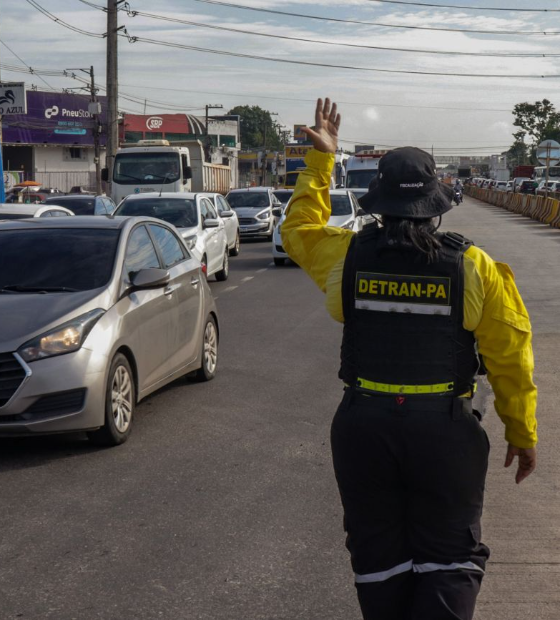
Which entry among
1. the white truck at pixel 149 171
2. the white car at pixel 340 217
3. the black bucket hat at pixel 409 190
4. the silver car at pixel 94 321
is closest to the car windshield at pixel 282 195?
the white truck at pixel 149 171

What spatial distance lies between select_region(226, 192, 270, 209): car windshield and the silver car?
22107 millimetres

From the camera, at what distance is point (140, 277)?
7.56m

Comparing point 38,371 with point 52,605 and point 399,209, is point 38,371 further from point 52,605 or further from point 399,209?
point 399,209

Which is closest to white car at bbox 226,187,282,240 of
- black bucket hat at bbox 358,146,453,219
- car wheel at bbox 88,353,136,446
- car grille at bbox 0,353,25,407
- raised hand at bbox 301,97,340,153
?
car wheel at bbox 88,353,136,446

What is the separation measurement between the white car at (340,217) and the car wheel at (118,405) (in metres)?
14.2

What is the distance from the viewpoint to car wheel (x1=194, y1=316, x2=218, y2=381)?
9.09 m

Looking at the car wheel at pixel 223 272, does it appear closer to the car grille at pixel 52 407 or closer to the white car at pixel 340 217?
the white car at pixel 340 217

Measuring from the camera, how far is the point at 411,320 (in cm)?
313

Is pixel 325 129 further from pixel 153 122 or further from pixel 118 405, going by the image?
pixel 153 122

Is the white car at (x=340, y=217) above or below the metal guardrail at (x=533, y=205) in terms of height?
above

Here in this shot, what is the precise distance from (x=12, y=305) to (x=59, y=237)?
46.6 inches

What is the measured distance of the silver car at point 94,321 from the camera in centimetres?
656

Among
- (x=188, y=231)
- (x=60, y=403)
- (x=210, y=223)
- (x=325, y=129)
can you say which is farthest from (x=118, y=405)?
(x=188, y=231)

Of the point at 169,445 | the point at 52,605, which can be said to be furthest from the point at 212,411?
the point at 52,605
